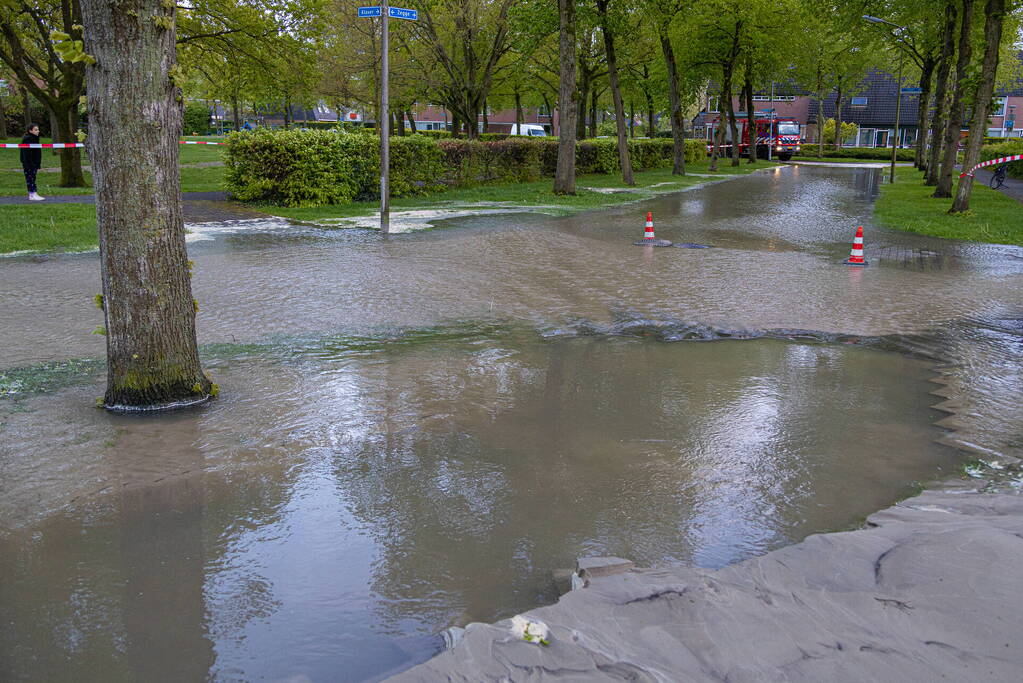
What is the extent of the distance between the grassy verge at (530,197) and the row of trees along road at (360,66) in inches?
52.9

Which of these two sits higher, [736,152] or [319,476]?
[736,152]

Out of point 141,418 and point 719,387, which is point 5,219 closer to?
point 141,418

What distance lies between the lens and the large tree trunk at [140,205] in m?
5.75

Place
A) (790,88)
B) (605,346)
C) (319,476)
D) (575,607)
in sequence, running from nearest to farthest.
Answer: (575,607), (319,476), (605,346), (790,88)

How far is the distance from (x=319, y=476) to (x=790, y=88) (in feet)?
193

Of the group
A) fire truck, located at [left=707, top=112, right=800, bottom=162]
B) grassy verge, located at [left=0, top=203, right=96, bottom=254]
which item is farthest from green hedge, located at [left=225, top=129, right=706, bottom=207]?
fire truck, located at [left=707, top=112, right=800, bottom=162]

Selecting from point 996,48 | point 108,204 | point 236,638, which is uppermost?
point 996,48

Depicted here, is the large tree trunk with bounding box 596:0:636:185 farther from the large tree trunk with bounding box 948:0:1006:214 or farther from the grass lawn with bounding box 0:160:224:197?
the grass lawn with bounding box 0:160:224:197

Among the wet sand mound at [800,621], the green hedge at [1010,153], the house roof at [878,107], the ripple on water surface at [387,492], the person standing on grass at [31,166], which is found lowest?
the ripple on water surface at [387,492]

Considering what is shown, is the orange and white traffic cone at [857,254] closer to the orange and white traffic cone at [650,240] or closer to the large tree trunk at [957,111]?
the orange and white traffic cone at [650,240]

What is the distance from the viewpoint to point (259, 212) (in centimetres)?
1873

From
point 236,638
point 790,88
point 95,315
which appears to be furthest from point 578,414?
point 790,88

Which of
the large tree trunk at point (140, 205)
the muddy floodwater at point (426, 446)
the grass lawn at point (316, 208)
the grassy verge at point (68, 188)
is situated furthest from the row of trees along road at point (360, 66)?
the grass lawn at point (316, 208)

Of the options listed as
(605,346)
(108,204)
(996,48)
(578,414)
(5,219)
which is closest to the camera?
(108,204)
